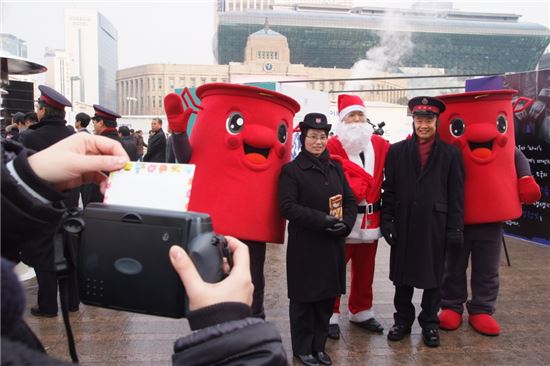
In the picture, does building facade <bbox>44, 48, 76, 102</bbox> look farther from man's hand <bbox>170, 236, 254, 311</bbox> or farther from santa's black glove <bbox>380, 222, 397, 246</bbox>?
man's hand <bbox>170, 236, 254, 311</bbox>

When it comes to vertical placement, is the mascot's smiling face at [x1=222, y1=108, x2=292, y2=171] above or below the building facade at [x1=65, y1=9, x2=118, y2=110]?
below

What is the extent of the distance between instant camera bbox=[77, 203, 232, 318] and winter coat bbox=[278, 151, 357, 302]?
2167 millimetres

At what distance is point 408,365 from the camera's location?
11.0ft

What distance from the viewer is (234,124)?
3.40 meters

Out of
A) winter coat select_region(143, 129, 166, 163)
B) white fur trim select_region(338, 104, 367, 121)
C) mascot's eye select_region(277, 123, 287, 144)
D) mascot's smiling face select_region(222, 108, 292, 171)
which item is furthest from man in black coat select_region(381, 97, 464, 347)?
winter coat select_region(143, 129, 166, 163)

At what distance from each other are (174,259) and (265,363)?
263mm

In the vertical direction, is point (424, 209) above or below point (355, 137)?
below

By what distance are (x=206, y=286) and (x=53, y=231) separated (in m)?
0.40

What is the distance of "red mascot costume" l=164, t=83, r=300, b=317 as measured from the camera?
131 inches

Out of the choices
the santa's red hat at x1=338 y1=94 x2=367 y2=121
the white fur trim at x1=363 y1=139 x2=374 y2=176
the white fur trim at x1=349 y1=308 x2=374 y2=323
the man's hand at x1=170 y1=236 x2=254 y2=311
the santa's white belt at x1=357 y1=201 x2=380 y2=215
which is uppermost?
the santa's red hat at x1=338 y1=94 x2=367 y2=121

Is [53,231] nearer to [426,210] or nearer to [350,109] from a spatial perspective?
[426,210]

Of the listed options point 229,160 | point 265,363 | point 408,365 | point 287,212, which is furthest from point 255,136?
point 265,363

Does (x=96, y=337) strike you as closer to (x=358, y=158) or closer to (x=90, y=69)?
(x=358, y=158)

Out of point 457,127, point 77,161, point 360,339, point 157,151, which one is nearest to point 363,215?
point 360,339
